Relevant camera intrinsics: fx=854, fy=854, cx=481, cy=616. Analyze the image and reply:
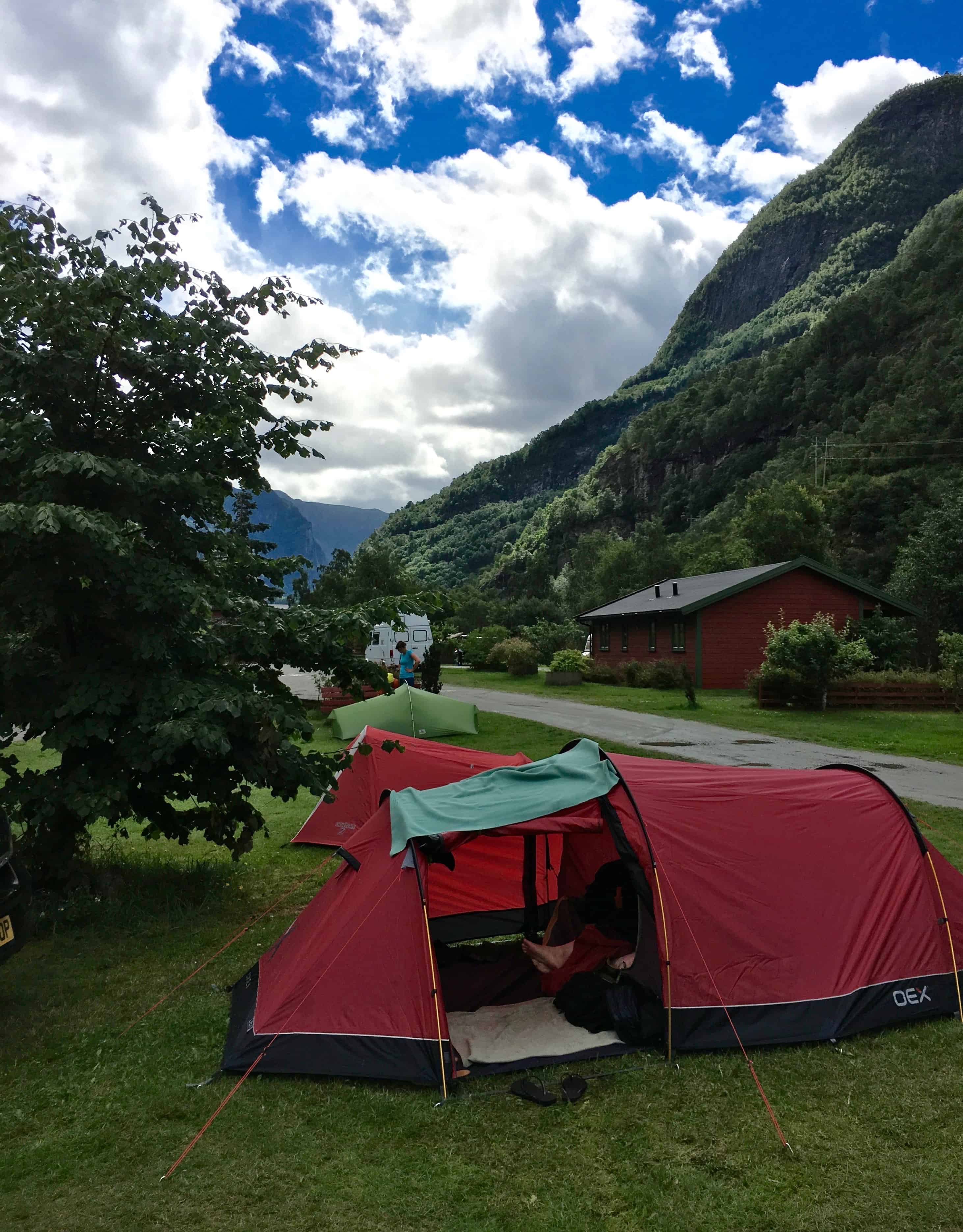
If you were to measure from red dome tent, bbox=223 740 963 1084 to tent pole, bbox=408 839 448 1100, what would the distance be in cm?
1

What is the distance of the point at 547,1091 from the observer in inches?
181

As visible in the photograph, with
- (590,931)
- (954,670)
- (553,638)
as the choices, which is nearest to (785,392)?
(553,638)

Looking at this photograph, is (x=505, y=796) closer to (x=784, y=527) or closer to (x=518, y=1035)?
(x=518, y=1035)

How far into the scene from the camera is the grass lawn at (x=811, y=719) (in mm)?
17344

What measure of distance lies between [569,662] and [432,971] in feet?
102

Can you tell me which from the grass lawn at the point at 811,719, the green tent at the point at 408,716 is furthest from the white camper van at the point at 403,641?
the green tent at the point at 408,716

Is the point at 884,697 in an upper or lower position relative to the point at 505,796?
lower

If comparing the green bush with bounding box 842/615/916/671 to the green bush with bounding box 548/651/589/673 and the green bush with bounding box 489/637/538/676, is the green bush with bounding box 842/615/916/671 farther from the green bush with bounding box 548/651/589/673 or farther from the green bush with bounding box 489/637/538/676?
the green bush with bounding box 489/637/538/676

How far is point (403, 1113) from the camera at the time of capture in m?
4.40

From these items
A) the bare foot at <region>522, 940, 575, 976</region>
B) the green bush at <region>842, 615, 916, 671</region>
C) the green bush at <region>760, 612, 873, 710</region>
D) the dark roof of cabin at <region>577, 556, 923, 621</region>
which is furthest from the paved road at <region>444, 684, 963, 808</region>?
the green bush at <region>842, 615, 916, 671</region>

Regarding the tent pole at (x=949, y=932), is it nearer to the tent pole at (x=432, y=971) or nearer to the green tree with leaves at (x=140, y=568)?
the tent pole at (x=432, y=971)

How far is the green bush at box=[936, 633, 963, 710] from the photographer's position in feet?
A: 77.2

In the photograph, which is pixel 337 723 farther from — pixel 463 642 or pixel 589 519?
pixel 589 519

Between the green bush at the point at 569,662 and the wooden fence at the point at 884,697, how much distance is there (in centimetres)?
1217
